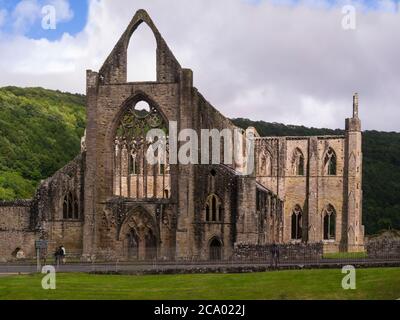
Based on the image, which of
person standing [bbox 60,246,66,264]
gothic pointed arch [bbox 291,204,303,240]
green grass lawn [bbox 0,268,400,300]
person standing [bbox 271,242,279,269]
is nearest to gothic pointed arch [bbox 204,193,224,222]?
person standing [bbox 60,246,66,264]

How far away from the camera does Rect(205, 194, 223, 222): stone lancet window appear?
61.0 meters

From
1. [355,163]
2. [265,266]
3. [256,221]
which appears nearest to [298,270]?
[265,266]

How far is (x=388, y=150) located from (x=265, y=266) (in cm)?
10391

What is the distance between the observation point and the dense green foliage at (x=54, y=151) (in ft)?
362

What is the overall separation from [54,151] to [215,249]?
63.7 m

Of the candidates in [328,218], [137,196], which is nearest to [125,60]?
[137,196]

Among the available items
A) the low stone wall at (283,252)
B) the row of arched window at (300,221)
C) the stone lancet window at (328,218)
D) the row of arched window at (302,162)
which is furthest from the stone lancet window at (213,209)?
the row of arched window at (302,162)

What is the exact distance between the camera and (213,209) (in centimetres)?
6116

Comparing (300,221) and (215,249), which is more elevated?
(300,221)

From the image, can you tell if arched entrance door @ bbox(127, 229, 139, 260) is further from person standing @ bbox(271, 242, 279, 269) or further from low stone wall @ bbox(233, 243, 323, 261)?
person standing @ bbox(271, 242, 279, 269)

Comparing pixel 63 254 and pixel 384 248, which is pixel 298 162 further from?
pixel 384 248

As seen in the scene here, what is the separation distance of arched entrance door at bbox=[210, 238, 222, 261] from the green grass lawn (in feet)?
43.2

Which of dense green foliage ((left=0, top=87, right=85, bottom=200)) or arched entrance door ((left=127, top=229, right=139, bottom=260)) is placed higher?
dense green foliage ((left=0, top=87, right=85, bottom=200))

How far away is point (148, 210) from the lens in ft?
203
